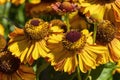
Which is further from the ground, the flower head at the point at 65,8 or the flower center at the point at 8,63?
the flower head at the point at 65,8

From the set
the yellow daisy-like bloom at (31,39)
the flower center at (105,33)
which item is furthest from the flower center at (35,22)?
the flower center at (105,33)

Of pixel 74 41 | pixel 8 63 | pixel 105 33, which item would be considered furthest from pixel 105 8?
pixel 8 63

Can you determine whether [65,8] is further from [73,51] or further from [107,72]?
[107,72]

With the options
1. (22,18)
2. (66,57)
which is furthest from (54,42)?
(22,18)

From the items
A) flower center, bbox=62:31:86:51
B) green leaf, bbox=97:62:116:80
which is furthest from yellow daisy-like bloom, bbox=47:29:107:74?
green leaf, bbox=97:62:116:80

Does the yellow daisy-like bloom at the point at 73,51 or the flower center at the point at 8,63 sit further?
the flower center at the point at 8,63

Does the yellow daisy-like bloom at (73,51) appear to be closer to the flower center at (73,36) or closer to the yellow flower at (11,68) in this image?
the flower center at (73,36)
